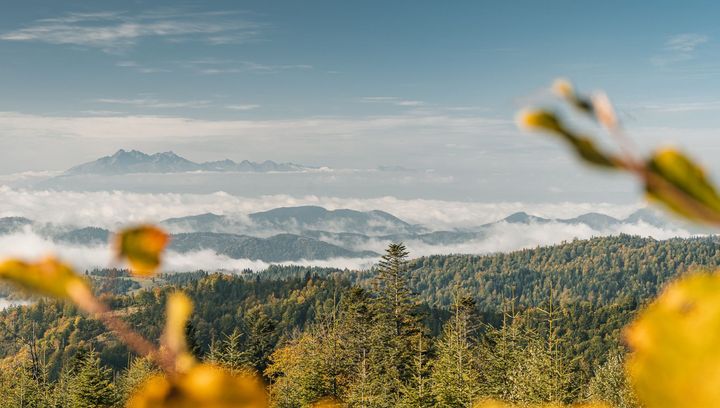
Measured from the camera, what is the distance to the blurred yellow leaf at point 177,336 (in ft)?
2.14

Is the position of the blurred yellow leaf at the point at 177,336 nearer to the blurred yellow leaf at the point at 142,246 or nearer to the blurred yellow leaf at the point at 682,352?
the blurred yellow leaf at the point at 142,246

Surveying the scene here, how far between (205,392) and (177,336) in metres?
0.15

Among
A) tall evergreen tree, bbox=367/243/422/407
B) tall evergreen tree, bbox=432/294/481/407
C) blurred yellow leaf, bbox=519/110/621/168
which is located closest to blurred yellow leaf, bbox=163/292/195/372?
blurred yellow leaf, bbox=519/110/621/168

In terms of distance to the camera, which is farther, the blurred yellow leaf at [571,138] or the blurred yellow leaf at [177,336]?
the blurred yellow leaf at [177,336]

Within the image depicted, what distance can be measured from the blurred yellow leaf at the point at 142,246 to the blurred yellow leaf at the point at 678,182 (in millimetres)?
512

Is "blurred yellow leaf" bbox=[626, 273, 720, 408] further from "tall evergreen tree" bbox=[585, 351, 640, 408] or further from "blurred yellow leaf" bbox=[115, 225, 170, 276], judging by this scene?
"tall evergreen tree" bbox=[585, 351, 640, 408]

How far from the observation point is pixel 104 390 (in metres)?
54.9

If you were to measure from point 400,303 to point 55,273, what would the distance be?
254 feet

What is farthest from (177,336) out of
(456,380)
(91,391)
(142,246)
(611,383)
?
(611,383)

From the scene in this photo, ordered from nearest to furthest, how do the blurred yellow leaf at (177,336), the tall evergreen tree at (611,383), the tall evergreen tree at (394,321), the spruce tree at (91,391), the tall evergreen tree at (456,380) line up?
the blurred yellow leaf at (177,336)
the tall evergreen tree at (456,380)
the spruce tree at (91,391)
the tall evergreen tree at (394,321)
the tall evergreen tree at (611,383)

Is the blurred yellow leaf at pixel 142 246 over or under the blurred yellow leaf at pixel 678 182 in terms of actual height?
under

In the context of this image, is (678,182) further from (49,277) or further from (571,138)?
(49,277)

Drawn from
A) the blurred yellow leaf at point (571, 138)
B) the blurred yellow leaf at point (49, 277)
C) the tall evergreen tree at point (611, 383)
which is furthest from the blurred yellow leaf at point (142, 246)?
the tall evergreen tree at point (611, 383)

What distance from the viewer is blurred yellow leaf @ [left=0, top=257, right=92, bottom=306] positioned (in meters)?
0.68
